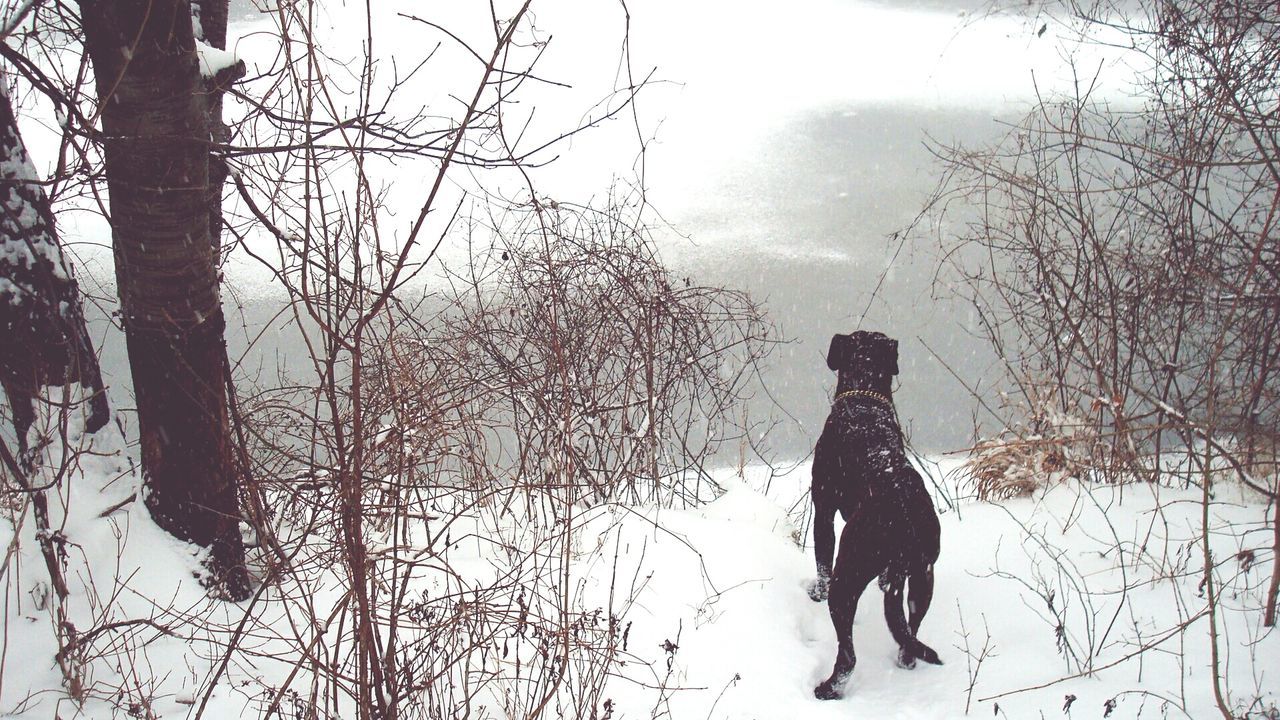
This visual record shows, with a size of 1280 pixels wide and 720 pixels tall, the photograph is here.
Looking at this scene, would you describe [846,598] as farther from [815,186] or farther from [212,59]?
[815,186]

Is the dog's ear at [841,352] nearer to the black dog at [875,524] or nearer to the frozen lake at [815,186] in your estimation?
the black dog at [875,524]

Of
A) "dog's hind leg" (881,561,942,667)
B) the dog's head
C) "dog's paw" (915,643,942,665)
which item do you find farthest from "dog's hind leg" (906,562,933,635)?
the dog's head

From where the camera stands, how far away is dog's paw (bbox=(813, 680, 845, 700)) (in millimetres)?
3400

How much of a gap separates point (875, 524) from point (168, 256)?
9.65 feet

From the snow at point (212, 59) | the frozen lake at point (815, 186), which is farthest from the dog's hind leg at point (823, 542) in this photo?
the frozen lake at point (815, 186)

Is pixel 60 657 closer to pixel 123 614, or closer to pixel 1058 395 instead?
pixel 123 614

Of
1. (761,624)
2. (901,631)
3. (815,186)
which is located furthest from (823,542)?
(815,186)

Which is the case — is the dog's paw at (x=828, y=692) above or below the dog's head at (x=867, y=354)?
below

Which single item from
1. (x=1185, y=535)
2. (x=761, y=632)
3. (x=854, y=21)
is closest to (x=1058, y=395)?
(x=1185, y=535)

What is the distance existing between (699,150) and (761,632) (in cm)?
2020

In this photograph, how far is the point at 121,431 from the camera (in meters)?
4.00

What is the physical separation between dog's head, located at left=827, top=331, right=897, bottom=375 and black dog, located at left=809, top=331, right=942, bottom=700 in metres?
0.24

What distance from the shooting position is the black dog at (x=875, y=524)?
329cm

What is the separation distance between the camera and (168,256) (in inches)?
132
